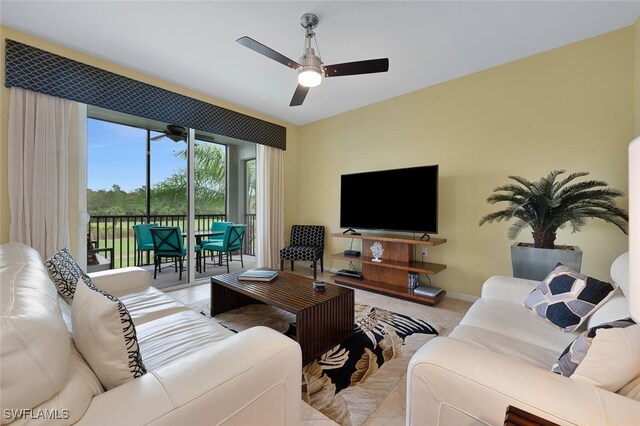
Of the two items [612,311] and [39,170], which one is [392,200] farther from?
[39,170]

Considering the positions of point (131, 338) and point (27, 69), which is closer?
point (131, 338)

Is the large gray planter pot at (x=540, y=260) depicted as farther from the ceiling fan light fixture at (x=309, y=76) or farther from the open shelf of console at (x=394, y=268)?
the ceiling fan light fixture at (x=309, y=76)

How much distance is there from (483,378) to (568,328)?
107 centimetres

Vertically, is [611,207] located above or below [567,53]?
below

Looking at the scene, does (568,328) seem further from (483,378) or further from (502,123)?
(502,123)

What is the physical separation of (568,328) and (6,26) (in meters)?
4.86

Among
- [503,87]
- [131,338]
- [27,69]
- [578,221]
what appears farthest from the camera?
[503,87]

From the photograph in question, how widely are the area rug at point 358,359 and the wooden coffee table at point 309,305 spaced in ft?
0.32

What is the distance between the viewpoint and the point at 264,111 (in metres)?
4.26

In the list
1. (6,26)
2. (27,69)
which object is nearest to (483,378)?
(27,69)

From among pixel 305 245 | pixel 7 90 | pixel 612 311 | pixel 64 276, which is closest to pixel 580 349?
pixel 612 311

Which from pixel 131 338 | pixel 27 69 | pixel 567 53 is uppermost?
pixel 567 53

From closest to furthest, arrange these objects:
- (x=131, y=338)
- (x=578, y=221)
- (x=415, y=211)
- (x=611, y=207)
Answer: (x=131, y=338)
(x=611, y=207)
(x=578, y=221)
(x=415, y=211)

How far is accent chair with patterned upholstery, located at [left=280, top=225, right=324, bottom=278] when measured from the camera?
160 inches
